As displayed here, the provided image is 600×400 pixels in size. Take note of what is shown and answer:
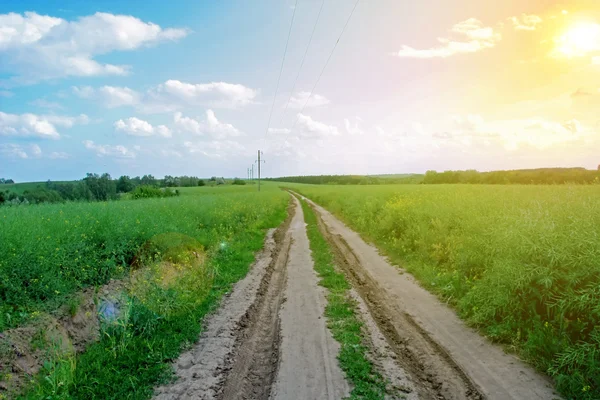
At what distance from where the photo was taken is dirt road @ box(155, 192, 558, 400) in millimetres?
4492

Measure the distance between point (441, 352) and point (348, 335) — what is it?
A: 1.52m

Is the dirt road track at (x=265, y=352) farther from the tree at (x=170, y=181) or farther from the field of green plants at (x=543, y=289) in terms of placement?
the tree at (x=170, y=181)

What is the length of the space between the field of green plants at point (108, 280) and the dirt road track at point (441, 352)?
146 inches

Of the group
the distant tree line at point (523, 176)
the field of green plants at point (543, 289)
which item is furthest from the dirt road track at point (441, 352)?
the distant tree line at point (523, 176)

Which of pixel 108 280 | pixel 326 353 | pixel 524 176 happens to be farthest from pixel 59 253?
pixel 524 176

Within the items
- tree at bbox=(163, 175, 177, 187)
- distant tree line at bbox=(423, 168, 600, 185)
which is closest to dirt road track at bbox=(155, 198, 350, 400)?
distant tree line at bbox=(423, 168, 600, 185)

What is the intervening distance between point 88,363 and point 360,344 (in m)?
4.34

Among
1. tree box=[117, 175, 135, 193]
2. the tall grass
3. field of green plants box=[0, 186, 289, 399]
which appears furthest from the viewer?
tree box=[117, 175, 135, 193]

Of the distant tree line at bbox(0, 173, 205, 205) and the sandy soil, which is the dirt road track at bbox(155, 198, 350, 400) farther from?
the distant tree line at bbox(0, 173, 205, 205)

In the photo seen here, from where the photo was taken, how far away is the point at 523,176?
123 feet

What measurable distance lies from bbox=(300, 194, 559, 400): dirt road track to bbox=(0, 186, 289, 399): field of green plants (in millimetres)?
3701

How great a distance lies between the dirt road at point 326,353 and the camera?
4.49m

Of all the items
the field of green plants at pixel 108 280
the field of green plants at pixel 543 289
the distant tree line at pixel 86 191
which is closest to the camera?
the field of green plants at pixel 543 289

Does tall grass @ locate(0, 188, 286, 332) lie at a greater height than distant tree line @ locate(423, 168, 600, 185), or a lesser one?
lesser
